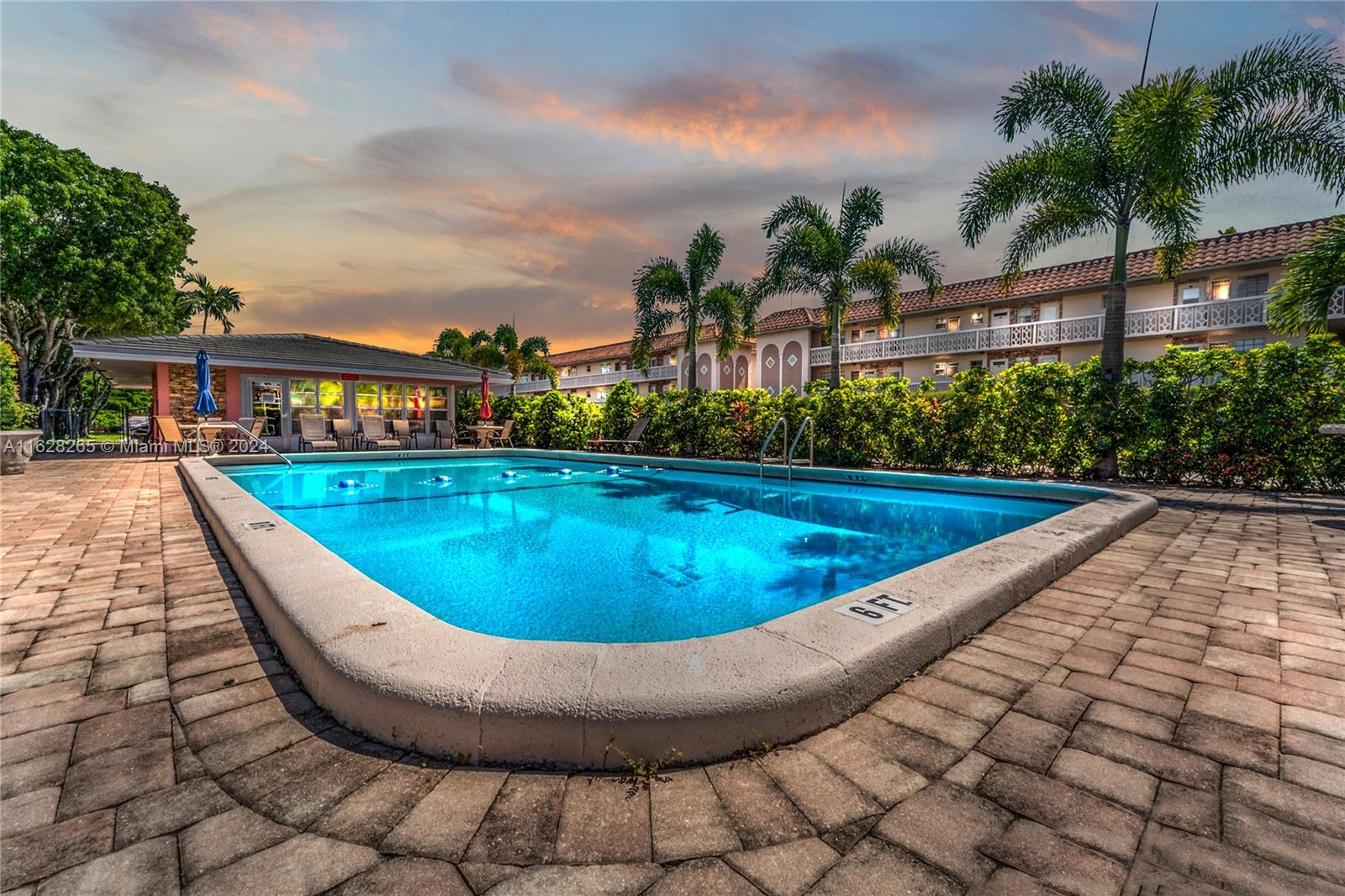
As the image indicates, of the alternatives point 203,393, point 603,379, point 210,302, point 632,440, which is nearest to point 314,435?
point 203,393

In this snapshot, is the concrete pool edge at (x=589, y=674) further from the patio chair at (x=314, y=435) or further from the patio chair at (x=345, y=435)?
the patio chair at (x=345, y=435)

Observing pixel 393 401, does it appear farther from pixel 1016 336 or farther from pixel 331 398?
pixel 1016 336

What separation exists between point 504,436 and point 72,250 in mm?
15590

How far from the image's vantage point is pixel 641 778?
1.67 meters

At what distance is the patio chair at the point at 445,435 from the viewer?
20.3m

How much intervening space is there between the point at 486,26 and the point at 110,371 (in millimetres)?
19191

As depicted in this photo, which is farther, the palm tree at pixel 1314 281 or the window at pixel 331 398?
the window at pixel 331 398

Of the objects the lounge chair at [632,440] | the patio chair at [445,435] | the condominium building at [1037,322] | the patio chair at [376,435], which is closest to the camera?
the lounge chair at [632,440]

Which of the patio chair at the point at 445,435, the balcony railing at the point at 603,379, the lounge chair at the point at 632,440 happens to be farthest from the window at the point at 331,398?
the balcony railing at the point at 603,379

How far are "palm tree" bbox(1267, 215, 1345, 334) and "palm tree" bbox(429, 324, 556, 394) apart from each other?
123 feet

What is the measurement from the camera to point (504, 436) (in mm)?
19234

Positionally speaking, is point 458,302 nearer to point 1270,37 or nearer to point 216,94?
point 216,94

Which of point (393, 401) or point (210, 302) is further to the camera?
point (210, 302)

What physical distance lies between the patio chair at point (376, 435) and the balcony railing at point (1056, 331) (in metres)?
20.8
